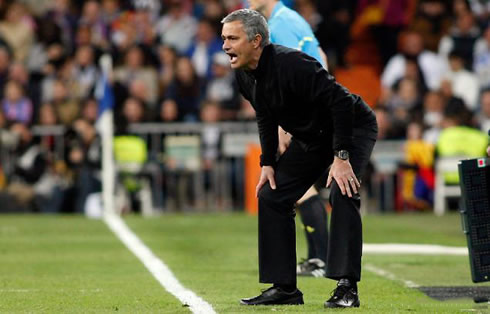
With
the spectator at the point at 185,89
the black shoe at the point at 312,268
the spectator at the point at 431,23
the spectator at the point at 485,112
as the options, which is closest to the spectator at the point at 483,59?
the spectator at the point at 431,23

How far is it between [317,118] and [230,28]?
2.48 feet

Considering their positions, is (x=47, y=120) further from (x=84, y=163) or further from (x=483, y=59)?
(x=483, y=59)

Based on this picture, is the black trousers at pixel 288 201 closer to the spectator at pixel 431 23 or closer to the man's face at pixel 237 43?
the man's face at pixel 237 43

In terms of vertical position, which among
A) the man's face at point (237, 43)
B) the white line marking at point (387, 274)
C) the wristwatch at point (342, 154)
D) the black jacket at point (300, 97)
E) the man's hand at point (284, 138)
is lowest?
the white line marking at point (387, 274)

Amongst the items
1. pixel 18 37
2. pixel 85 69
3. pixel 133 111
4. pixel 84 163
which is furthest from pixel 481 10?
pixel 18 37

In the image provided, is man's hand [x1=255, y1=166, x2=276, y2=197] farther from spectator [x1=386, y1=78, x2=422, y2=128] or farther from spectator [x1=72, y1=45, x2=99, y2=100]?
spectator [x1=72, y1=45, x2=99, y2=100]

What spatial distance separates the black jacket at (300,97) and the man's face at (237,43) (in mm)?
94

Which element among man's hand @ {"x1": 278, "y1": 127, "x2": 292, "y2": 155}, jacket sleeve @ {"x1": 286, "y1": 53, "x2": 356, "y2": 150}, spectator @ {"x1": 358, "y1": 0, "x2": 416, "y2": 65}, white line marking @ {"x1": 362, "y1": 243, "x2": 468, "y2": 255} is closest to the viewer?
jacket sleeve @ {"x1": 286, "y1": 53, "x2": 356, "y2": 150}

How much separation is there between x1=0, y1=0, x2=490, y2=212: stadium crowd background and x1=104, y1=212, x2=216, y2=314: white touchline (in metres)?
2.59

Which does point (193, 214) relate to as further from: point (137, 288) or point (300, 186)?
point (300, 186)

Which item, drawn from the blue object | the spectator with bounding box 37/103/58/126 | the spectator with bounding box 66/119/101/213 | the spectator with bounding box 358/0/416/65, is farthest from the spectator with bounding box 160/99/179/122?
the blue object

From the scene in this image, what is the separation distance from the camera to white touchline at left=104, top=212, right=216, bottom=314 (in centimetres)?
827

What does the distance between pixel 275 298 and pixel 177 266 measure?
328cm

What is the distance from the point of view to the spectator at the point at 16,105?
843 inches
